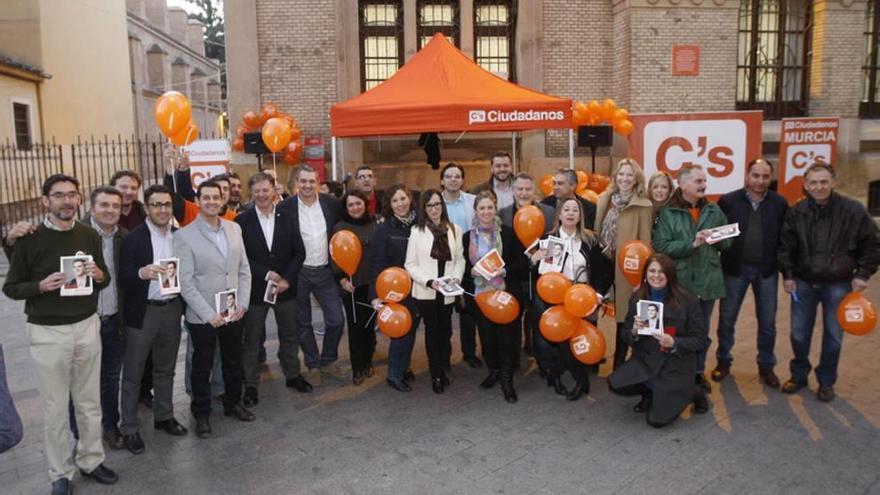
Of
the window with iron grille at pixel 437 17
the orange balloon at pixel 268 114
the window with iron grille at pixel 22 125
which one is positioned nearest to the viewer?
the orange balloon at pixel 268 114

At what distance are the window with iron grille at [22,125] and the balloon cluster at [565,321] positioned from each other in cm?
1941

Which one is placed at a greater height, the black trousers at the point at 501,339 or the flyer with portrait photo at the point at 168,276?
the flyer with portrait photo at the point at 168,276

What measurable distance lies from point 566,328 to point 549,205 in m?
1.50

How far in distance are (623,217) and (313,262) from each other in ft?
8.90

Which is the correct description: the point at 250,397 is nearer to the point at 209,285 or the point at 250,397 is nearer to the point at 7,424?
the point at 209,285

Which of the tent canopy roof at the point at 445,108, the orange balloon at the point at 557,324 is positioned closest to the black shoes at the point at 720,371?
the orange balloon at the point at 557,324

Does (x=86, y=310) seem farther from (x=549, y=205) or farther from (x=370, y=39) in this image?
(x=370, y=39)

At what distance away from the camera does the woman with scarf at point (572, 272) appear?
5.43 metres

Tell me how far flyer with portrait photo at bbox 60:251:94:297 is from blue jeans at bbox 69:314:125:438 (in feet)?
2.25

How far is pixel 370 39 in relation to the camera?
47.2ft

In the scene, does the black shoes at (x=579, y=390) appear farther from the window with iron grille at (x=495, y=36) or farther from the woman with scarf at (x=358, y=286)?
the window with iron grille at (x=495, y=36)

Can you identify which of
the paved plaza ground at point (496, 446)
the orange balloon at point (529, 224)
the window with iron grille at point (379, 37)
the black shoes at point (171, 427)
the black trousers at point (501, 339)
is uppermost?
the window with iron grille at point (379, 37)

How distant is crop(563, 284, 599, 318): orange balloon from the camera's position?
5059 millimetres

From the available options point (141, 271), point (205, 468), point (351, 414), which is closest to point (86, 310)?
point (141, 271)
